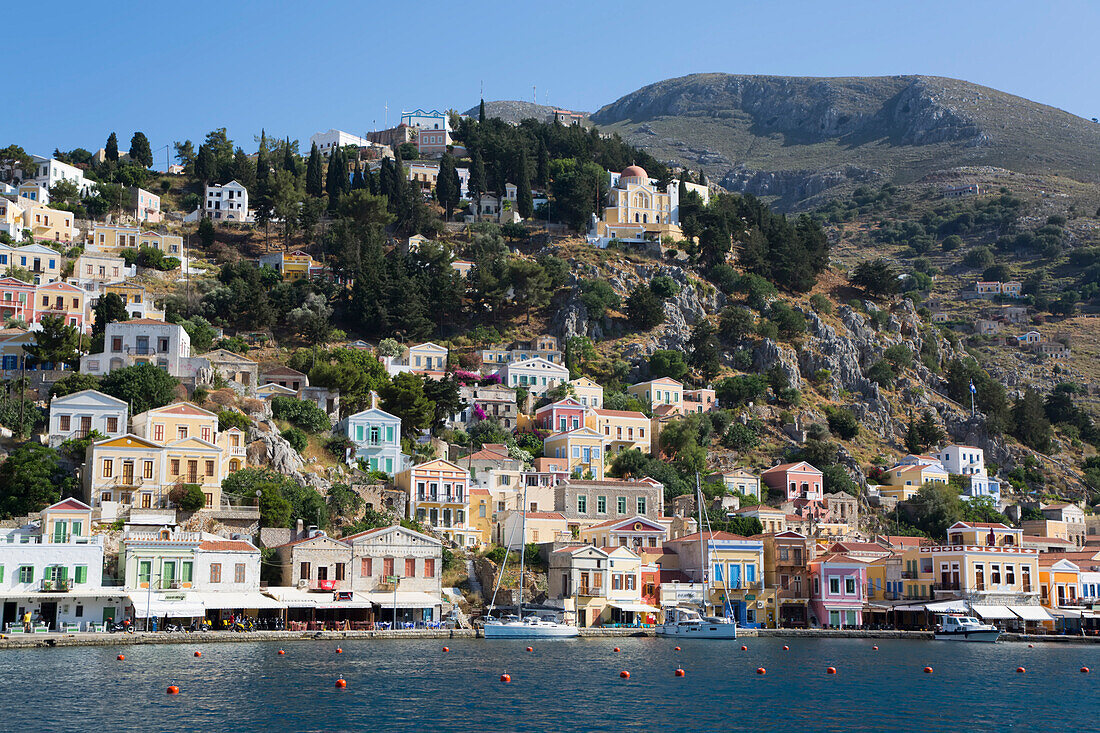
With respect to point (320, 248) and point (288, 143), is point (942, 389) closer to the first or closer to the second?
point (320, 248)

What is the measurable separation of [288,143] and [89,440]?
82.0m

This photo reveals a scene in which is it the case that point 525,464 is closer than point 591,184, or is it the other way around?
point 525,464

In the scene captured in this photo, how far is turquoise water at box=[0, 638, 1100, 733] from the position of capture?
1469 inches

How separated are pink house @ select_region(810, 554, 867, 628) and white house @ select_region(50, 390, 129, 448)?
44.2 m

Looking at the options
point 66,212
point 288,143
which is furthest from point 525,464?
point 288,143

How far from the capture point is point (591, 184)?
130 m

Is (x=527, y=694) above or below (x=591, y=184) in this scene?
below

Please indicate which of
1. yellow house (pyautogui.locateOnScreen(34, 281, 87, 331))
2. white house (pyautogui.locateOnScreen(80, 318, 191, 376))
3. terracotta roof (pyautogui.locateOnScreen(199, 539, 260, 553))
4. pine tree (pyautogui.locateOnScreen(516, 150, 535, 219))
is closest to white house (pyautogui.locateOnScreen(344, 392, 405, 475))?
white house (pyautogui.locateOnScreen(80, 318, 191, 376))

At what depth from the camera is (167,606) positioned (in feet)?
191

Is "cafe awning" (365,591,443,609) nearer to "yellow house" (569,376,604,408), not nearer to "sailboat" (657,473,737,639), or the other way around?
"sailboat" (657,473,737,639)

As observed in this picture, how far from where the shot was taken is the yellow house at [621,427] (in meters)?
93.2

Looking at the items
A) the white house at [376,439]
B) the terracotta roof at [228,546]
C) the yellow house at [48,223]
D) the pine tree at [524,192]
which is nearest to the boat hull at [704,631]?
the white house at [376,439]

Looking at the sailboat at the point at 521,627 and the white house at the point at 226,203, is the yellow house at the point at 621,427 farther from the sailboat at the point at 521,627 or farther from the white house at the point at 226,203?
the white house at the point at 226,203

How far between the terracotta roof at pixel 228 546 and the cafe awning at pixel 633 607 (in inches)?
863
